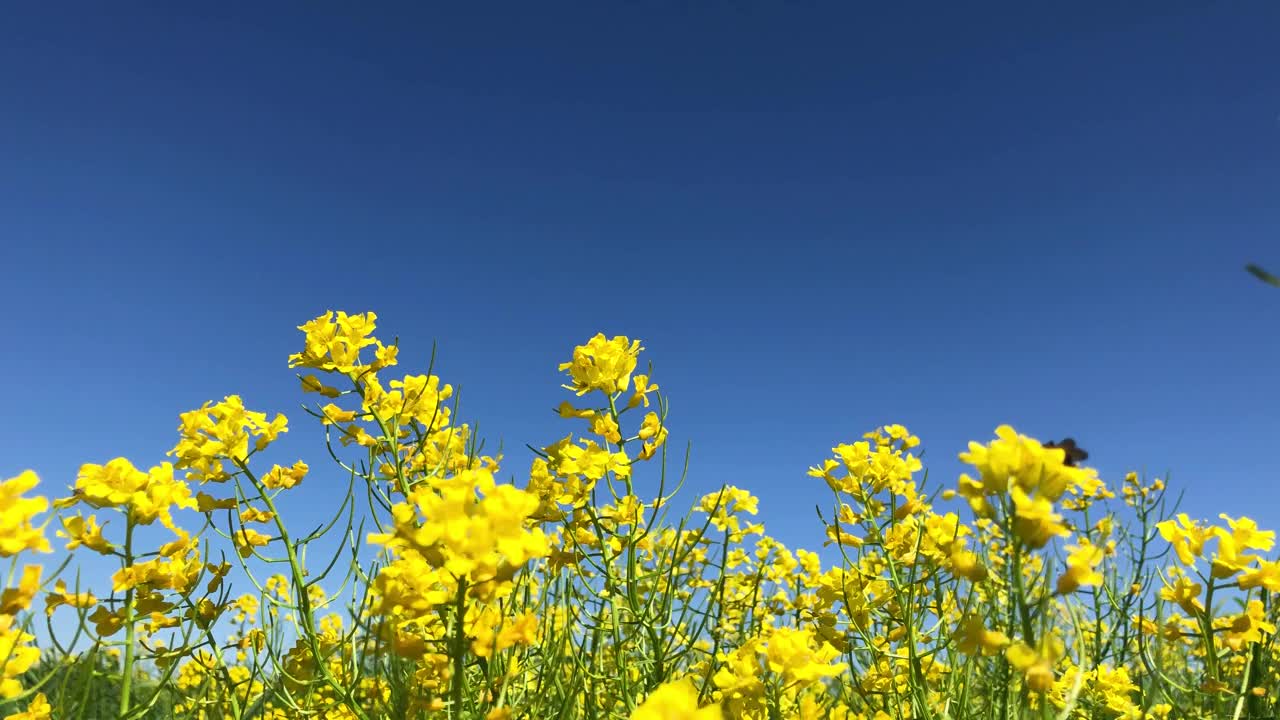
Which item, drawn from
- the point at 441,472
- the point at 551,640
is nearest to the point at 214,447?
the point at 441,472

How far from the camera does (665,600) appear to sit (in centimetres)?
283

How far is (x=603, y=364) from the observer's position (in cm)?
302

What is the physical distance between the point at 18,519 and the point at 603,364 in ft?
6.07

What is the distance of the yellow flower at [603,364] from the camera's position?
3.01 m

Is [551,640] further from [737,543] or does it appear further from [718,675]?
[737,543]

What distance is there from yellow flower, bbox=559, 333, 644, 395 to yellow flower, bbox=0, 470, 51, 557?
1760 millimetres

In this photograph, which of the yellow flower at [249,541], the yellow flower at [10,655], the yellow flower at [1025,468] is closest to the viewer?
the yellow flower at [1025,468]

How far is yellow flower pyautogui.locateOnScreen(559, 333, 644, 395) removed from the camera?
301cm

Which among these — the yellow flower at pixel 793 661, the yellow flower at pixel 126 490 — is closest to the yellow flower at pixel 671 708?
the yellow flower at pixel 793 661

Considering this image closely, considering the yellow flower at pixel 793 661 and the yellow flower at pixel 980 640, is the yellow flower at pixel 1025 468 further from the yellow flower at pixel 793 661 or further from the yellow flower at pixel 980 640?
the yellow flower at pixel 793 661

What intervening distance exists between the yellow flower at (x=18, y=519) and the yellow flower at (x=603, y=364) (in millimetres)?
1760

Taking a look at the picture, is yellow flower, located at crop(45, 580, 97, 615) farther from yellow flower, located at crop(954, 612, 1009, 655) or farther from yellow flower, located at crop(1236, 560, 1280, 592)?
yellow flower, located at crop(1236, 560, 1280, 592)

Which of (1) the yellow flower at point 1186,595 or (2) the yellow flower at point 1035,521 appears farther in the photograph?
(1) the yellow flower at point 1186,595

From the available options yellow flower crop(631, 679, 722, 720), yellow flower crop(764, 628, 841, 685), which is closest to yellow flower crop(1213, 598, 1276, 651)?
yellow flower crop(764, 628, 841, 685)
